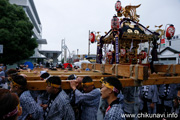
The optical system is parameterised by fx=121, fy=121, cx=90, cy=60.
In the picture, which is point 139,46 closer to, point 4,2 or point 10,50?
point 10,50

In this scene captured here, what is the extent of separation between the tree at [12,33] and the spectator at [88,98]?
1142 cm

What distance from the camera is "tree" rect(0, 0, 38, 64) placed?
1124 centimetres

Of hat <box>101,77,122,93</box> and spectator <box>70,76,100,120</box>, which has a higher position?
hat <box>101,77,122,93</box>

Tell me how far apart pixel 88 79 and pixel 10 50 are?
12383 mm

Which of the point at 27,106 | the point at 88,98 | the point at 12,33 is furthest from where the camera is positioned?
the point at 12,33

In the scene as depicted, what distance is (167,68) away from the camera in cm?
445

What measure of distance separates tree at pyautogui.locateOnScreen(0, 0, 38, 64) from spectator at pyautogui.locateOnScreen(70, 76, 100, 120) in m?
11.4

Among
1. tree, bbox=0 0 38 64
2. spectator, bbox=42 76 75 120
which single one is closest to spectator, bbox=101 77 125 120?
spectator, bbox=42 76 75 120

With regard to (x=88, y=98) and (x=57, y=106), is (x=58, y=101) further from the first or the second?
(x=88, y=98)

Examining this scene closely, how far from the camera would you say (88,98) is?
8.54 ft

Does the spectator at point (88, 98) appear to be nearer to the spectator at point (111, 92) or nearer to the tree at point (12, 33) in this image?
the spectator at point (111, 92)

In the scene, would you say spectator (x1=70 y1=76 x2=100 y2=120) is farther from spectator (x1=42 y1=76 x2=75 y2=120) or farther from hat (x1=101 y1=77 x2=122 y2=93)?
hat (x1=101 y1=77 x2=122 y2=93)

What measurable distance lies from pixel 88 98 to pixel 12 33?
481 inches

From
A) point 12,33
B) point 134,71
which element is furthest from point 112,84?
point 12,33
